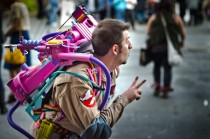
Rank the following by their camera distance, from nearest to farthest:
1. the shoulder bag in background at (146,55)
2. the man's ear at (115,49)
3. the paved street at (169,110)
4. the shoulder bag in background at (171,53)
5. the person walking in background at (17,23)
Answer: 1. the man's ear at (115,49)
2. the paved street at (169,110)
3. the person walking in background at (17,23)
4. the shoulder bag in background at (171,53)
5. the shoulder bag in background at (146,55)

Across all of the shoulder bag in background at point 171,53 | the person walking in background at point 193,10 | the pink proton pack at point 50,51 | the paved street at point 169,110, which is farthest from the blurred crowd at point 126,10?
the pink proton pack at point 50,51

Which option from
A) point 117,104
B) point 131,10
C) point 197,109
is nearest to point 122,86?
point 197,109

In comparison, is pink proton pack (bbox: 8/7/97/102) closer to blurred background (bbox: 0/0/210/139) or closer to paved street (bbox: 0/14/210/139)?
blurred background (bbox: 0/0/210/139)

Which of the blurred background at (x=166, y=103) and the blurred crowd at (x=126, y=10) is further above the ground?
the blurred crowd at (x=126, y=10)

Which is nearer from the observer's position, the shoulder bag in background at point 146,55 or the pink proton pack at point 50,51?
the pink proton pack at point 50,51

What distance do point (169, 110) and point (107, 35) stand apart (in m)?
4.75

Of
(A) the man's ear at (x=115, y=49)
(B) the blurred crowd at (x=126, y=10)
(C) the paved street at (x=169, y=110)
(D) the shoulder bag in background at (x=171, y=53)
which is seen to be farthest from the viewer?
(B) the blurred crowd at (x=126, y=10)

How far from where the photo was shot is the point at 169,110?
8219 millimetres

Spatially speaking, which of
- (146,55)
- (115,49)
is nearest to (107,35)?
(115,49)

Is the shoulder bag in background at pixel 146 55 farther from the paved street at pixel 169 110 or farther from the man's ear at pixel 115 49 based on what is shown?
the man's ear at pixel 115 49

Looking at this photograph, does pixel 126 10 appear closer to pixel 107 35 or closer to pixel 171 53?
pixel 171 53

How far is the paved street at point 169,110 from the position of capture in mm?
6996

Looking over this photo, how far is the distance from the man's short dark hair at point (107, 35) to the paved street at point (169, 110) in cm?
299

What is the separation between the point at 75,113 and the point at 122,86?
19.0 feet
